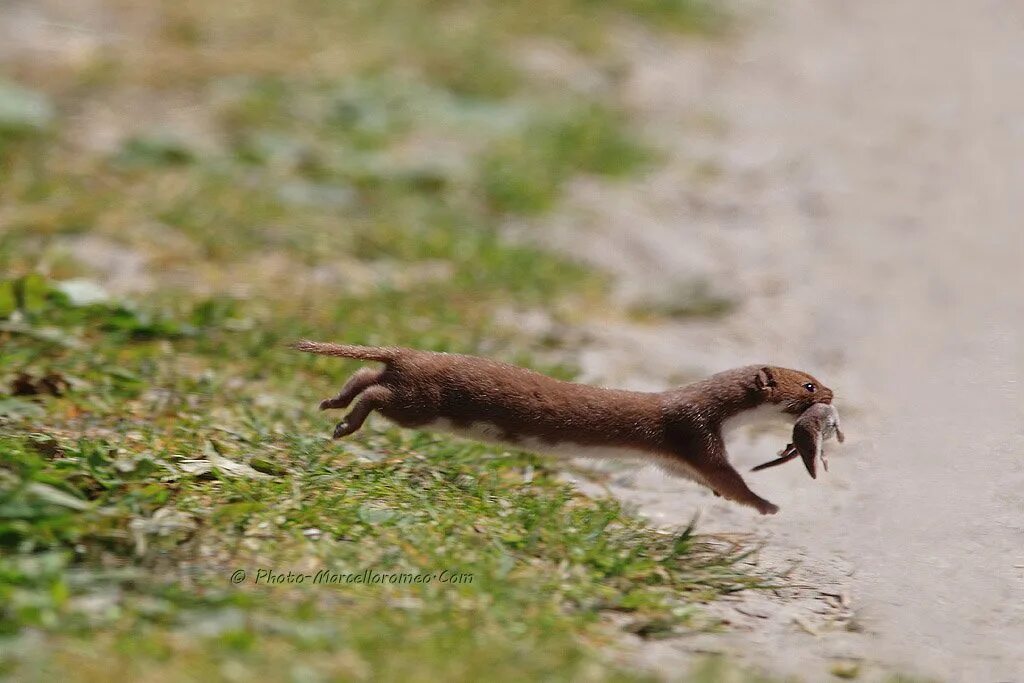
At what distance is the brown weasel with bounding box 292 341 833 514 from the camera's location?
3795 millimetres

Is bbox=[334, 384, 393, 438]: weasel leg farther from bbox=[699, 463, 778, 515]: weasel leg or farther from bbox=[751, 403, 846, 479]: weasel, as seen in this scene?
bbox=[751, 403, 846, 479]: weasel

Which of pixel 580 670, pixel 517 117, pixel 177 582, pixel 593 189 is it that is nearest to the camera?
pixel 580 670

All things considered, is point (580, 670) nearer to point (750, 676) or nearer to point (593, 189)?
point (750, 676)

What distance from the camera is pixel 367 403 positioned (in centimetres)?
379

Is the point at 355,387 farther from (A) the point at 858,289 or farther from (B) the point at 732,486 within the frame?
(A) the point at 858,289

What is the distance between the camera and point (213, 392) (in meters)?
4.39

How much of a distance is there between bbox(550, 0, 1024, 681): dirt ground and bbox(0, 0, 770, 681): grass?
325 mm

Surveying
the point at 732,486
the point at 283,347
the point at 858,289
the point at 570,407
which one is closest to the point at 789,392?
the point at 732,486

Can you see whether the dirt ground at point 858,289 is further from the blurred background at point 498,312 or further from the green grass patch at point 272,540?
the green grass patch at point 272,540

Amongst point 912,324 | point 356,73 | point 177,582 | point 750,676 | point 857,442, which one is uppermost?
point 356,73

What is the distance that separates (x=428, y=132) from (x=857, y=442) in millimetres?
3865

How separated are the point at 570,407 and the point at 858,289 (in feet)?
10.3

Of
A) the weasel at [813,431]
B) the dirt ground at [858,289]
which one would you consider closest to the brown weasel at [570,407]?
the weasel at [813,431]

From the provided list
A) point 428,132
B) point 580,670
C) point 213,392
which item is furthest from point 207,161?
point 580,670
